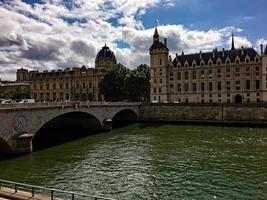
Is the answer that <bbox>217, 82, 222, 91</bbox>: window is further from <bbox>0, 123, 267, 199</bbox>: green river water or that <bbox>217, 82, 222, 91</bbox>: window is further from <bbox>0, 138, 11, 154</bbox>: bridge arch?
<bbox>0, 138, 11, 154</bbox>: bridge arch

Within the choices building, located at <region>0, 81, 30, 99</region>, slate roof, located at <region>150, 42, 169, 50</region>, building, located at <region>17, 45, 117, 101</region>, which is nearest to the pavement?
slate roof, located at <region>150, 42, 169, 50</region>

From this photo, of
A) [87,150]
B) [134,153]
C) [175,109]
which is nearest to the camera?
[134,153]

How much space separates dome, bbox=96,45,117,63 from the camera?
147 meters

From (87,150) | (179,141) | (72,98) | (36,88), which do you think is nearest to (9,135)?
(87,150)

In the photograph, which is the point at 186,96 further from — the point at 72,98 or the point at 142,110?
the point at 72,98

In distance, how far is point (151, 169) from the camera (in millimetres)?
27578

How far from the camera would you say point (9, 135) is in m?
32.1

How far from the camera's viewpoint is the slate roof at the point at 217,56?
3462 inches

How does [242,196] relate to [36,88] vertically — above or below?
below

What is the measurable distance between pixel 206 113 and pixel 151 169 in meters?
48.5

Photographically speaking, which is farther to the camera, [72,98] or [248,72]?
[72,98]

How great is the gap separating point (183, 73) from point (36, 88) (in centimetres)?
7109

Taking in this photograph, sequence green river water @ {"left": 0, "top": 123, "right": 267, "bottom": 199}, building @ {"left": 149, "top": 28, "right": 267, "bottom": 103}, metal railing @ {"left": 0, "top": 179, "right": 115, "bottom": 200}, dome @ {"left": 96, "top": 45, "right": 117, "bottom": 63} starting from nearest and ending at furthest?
metal railing @ {"left": 0, "top": 179, "right": 115, "bottom": 200}, green river water @ {"left": 0, "top": 123, "right": 267, "bottom": 199}, building @ {"left": 149, "top": 28, "right": 267, "bottom": 103}, dome @ {"left": 96, "top": 45, "right": 117, "bottom": 63}

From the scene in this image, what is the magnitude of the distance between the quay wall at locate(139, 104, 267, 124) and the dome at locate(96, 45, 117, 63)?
239ft
